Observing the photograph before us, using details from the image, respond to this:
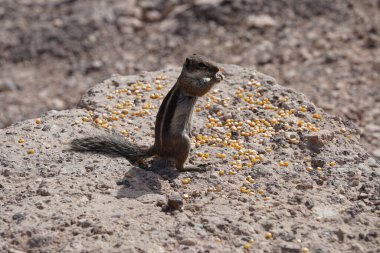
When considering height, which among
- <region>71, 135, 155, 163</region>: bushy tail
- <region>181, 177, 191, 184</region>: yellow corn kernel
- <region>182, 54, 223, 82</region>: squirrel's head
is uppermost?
<region>182, 54, 223, 82</region>: squirrel's head

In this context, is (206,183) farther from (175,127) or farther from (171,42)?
(171,42)

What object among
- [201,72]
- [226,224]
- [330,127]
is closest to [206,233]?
[226,224]

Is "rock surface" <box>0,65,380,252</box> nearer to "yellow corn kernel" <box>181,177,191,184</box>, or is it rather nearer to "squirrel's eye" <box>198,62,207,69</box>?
"yellow corn kernel" <box>181,177,191,184</box>

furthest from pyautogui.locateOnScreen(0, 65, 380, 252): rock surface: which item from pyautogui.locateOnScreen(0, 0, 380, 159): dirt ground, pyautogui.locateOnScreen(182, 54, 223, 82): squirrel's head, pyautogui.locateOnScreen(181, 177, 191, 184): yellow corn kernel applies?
pyautogui.locateOnScreen(0, 0, 380, 159): dirt ground

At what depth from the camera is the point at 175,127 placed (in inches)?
203

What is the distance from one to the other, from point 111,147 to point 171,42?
5227 mm

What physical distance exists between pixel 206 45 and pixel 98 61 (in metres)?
1.62

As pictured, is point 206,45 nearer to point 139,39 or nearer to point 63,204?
point 139,39

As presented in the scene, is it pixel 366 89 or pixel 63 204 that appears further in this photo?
pixel 366 89

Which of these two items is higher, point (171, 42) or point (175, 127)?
point (175, 127)

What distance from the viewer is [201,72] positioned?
5086 mm

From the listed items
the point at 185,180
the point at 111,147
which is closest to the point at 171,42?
the point at 111,147

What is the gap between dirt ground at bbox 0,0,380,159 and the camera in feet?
31.2

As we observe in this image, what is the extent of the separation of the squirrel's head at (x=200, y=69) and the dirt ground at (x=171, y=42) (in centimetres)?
427
